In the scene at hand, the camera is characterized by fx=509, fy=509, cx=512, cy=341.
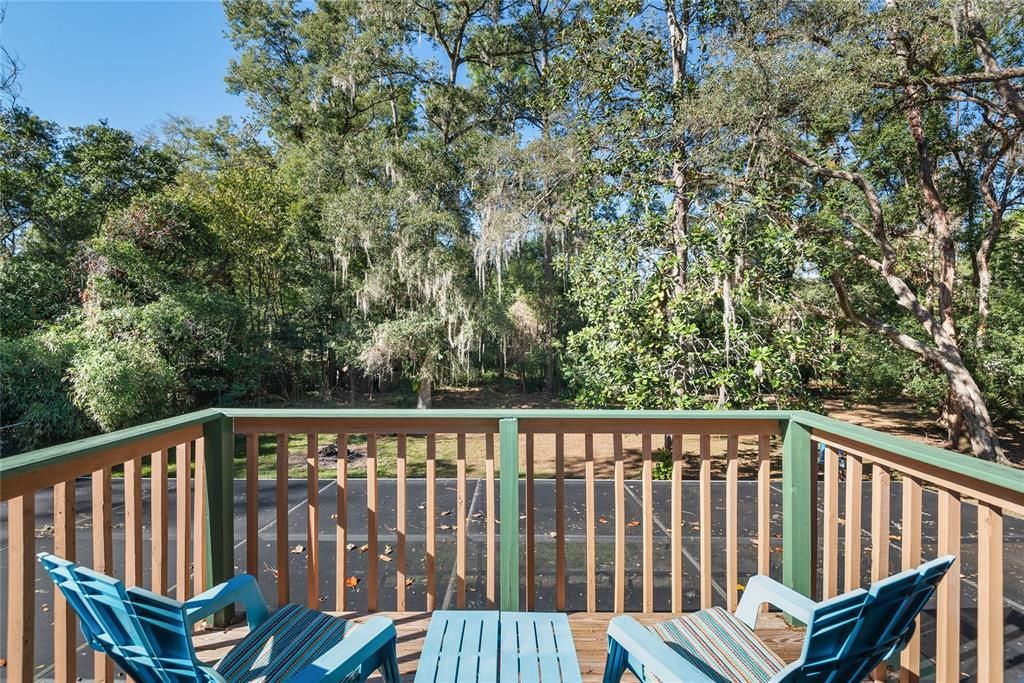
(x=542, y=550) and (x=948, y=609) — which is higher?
(x=948, y=609)

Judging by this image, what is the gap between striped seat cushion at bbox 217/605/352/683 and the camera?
4.10ft

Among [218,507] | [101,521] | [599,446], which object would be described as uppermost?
[101,521]

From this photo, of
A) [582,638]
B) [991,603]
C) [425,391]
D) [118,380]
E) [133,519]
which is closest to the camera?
[991,603]

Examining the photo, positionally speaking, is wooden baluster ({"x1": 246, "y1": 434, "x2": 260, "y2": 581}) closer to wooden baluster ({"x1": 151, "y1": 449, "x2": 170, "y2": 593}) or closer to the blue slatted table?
wooden baluster ({"x1": 151, "y1": 449, "x2": 170, "y2": 593})

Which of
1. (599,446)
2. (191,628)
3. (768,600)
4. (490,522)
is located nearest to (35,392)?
(599,446)

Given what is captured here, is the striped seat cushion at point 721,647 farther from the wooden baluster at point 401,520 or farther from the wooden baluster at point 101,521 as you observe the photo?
the wooden baluster at point 101,521

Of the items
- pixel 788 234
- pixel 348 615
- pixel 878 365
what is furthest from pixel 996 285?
pixel 348 615

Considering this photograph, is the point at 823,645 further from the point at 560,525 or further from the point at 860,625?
the point at 560,525

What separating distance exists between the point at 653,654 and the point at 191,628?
103 centimetres

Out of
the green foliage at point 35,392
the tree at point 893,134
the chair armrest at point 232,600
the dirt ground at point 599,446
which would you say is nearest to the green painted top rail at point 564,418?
the chair armrest at point 232,600

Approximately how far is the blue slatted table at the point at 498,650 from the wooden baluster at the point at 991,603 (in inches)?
38.8

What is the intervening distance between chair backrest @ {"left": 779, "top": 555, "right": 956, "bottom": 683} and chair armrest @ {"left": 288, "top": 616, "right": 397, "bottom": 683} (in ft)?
2.88

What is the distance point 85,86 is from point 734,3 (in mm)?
10102

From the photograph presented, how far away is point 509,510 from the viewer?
196cm
